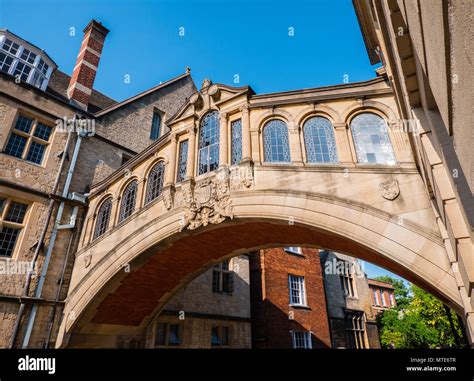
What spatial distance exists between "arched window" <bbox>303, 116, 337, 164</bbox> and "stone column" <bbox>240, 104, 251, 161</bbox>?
1.49 meters

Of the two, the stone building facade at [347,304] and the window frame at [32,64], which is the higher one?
the window frame at [32,64]

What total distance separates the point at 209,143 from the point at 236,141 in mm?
1079

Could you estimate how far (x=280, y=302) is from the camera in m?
17.3

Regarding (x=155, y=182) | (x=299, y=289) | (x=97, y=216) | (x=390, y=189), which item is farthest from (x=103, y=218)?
(x=299, y=289)

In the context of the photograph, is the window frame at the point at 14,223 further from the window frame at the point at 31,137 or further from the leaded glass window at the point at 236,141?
the leaded glass window at the point at 236,141

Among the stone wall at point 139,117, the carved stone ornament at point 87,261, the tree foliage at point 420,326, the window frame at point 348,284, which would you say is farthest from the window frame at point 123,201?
the tree foliage at point 420,326

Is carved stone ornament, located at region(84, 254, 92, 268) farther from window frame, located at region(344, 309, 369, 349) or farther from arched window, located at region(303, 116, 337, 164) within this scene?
window frame, located at region(344, 309, 369, 349)

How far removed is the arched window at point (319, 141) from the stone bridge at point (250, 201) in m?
0.03

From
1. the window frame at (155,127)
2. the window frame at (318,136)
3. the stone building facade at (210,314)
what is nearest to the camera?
the window frame at (318,136)

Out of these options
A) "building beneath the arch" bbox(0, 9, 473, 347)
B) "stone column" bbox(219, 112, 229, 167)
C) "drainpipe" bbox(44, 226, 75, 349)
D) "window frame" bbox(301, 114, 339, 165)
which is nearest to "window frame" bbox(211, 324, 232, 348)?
"building beneath the arch" bbox(0, 9, 473, 347)

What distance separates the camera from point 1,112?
11.5m

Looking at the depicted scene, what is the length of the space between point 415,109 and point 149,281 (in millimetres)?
10053

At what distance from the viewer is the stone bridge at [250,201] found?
5.94 metres

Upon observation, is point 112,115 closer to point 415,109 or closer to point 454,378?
point 415,109
